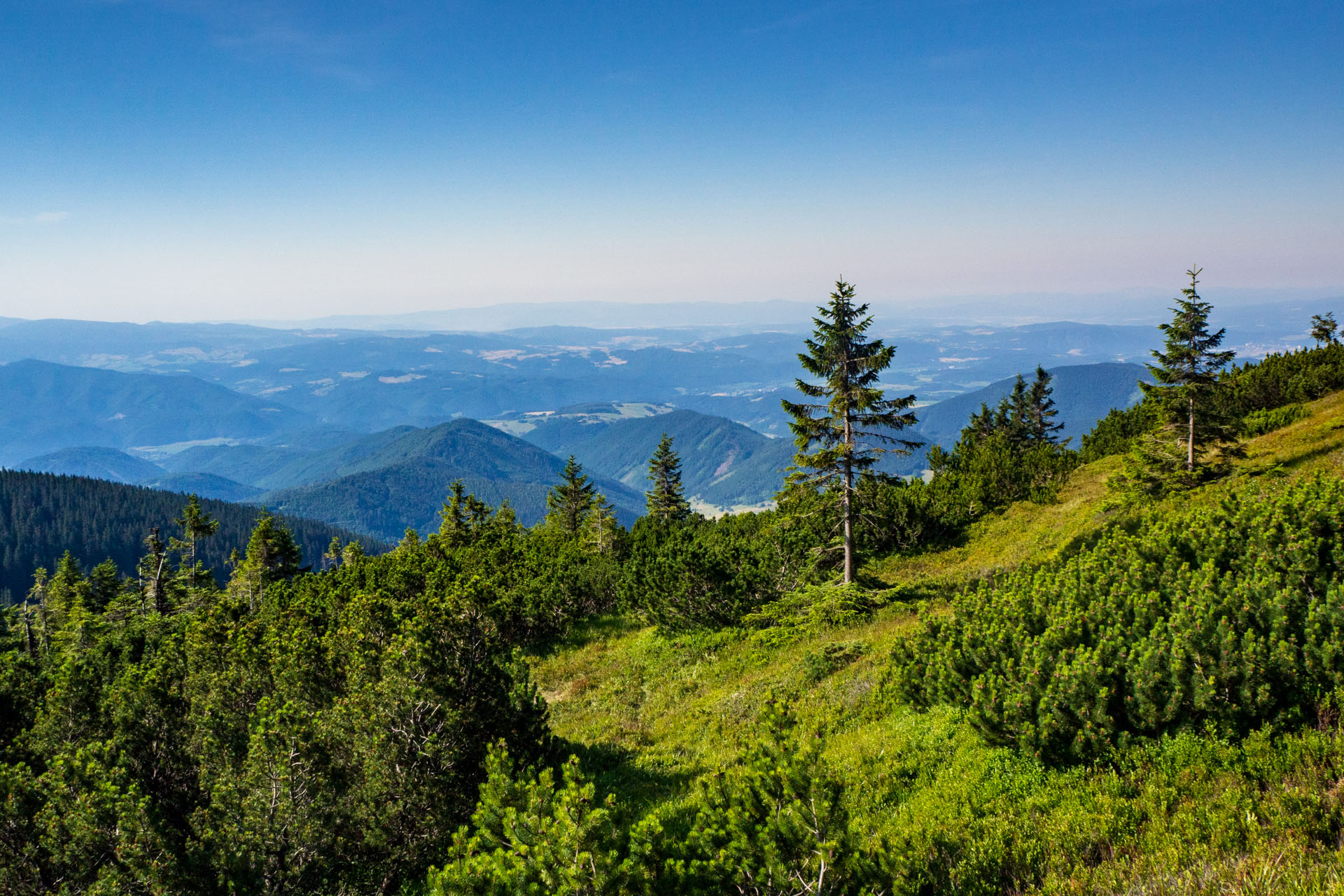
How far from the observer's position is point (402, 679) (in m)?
8.58

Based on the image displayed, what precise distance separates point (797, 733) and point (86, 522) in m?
235

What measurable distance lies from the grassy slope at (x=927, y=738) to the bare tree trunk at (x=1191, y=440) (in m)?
1.41

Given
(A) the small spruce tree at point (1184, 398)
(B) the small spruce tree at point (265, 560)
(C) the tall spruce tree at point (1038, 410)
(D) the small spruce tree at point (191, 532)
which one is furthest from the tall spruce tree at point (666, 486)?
(A) the small spruce tree at point (1184, 398)

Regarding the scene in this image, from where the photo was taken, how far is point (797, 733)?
11.4m

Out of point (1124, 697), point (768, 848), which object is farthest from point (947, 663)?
point (768, 848)

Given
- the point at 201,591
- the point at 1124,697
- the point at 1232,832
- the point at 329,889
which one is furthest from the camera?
the point at 201,591

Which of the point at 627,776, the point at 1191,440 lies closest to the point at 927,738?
the point at 627,776

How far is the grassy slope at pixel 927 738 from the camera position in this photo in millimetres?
5219

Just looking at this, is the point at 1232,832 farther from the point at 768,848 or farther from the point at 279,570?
the point at 279,570

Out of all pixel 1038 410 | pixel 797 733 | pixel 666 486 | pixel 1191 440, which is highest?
pixel 1191 440

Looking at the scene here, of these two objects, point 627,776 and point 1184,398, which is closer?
point 627,776

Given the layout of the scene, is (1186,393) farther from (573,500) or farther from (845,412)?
(573,500)

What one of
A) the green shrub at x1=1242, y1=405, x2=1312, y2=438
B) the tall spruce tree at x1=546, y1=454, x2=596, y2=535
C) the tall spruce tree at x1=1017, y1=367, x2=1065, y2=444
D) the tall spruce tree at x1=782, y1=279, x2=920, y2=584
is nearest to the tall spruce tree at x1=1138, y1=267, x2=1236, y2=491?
the tall spruce tree at x1=782, y1=279, x2=920, y2=584

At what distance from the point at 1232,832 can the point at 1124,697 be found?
1.74 meters
